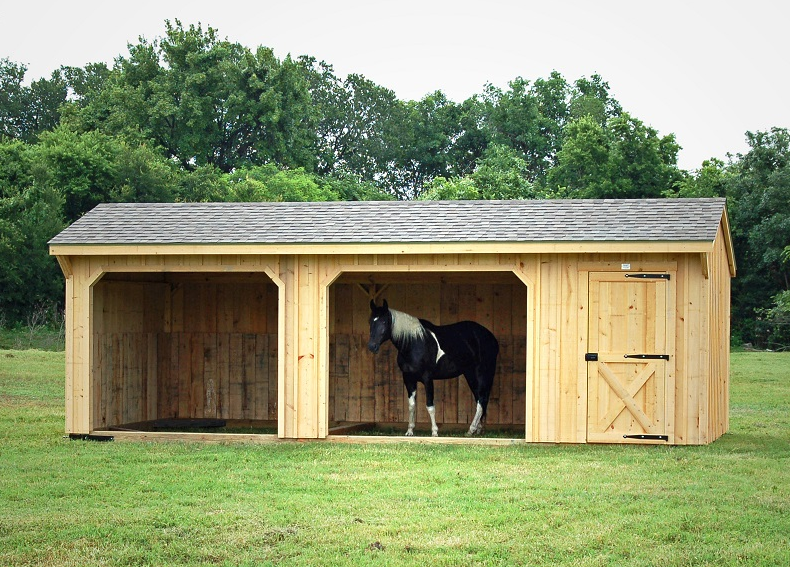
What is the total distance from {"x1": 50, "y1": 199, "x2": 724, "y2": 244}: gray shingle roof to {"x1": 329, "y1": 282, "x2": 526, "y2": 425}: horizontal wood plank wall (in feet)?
6.57

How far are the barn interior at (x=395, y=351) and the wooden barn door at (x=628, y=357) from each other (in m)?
2.80

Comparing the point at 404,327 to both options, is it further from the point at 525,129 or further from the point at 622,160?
the point at 525,129

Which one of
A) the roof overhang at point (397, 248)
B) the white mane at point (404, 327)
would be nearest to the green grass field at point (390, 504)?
the white mane at point (404, 327)

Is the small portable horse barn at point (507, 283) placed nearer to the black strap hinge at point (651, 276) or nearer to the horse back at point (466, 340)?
the black strap hinge at point (651, 276)

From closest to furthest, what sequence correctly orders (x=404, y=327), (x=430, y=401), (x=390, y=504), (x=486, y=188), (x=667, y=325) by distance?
(x=390, y=504)
(x=667, y=325)
(x=404, y=327)
(x=430, y=401)
(x=486, y=188)

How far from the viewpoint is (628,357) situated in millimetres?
13008

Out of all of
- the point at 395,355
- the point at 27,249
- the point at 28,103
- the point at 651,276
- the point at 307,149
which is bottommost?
the point at 395,355

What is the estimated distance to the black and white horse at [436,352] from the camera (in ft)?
47.7

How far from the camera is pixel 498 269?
13227mm

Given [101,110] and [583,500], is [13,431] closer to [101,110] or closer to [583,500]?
[583,500]

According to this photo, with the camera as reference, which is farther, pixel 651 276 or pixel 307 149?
pixel 307 149

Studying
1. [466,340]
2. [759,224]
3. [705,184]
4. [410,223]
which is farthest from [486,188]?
[410,223]

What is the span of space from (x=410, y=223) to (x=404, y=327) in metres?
1.56

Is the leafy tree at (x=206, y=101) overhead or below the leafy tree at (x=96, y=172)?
overhead
